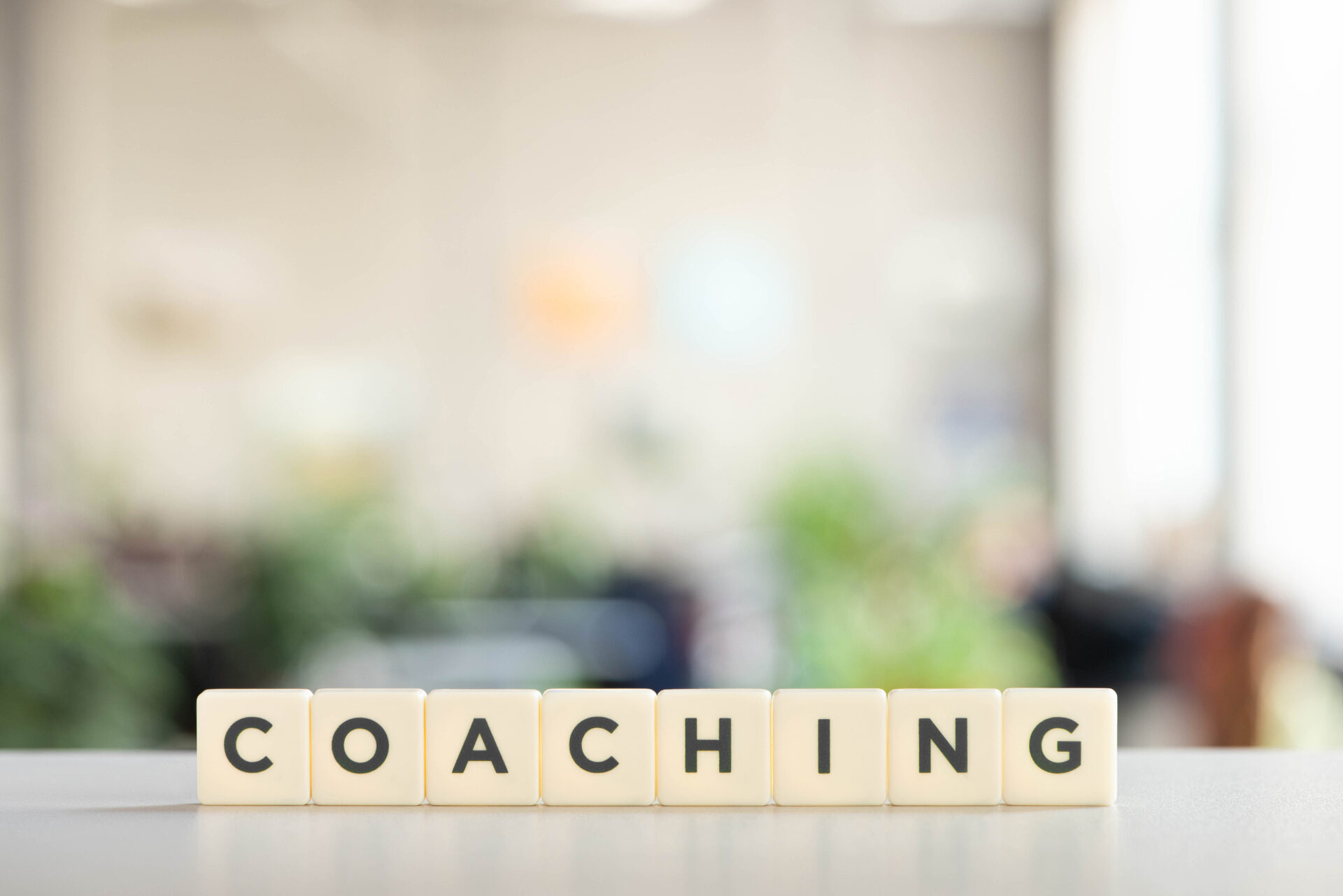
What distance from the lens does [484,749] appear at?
0.55 metres

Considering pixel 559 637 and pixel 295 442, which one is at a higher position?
pixel 295 442

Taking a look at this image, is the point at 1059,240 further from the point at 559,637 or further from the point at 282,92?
the point at 282,92

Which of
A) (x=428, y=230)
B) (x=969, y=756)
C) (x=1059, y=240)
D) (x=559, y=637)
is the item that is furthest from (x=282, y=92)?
(x=969, y=756)

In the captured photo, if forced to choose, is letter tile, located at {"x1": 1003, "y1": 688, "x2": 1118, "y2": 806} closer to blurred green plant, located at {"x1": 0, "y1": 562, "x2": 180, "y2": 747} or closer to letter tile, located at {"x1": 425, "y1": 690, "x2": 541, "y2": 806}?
letter tile, located at {"x1": 425, "y1": 690, "x2": 541, "y2": 806}

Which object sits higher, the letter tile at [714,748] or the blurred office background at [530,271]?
the blurred office background at [530,271]

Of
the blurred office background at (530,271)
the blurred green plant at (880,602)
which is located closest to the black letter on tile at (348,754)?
the blurred green plant at (880,602)

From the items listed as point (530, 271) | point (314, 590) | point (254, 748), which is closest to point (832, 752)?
point (254, 748)

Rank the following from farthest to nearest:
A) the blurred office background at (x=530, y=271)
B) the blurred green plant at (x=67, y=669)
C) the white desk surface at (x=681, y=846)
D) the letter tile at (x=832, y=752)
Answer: the blurred office background at (x=530, y=271), the blurred green plant at (x=67, y=669), the letter tile at (x=832, y=752), the white desk surface at (x=681, y=846)

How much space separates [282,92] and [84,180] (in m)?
1.19

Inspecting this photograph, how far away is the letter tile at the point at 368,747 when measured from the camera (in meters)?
0.55

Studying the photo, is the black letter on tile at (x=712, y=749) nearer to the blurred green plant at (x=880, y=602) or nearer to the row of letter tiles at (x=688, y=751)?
the row of letter tiles at (x=688, y=751)

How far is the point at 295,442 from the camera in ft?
19.9

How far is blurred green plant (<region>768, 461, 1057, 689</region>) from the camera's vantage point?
9.11 feet

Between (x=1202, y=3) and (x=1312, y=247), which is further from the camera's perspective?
(x=1202, y=3)
